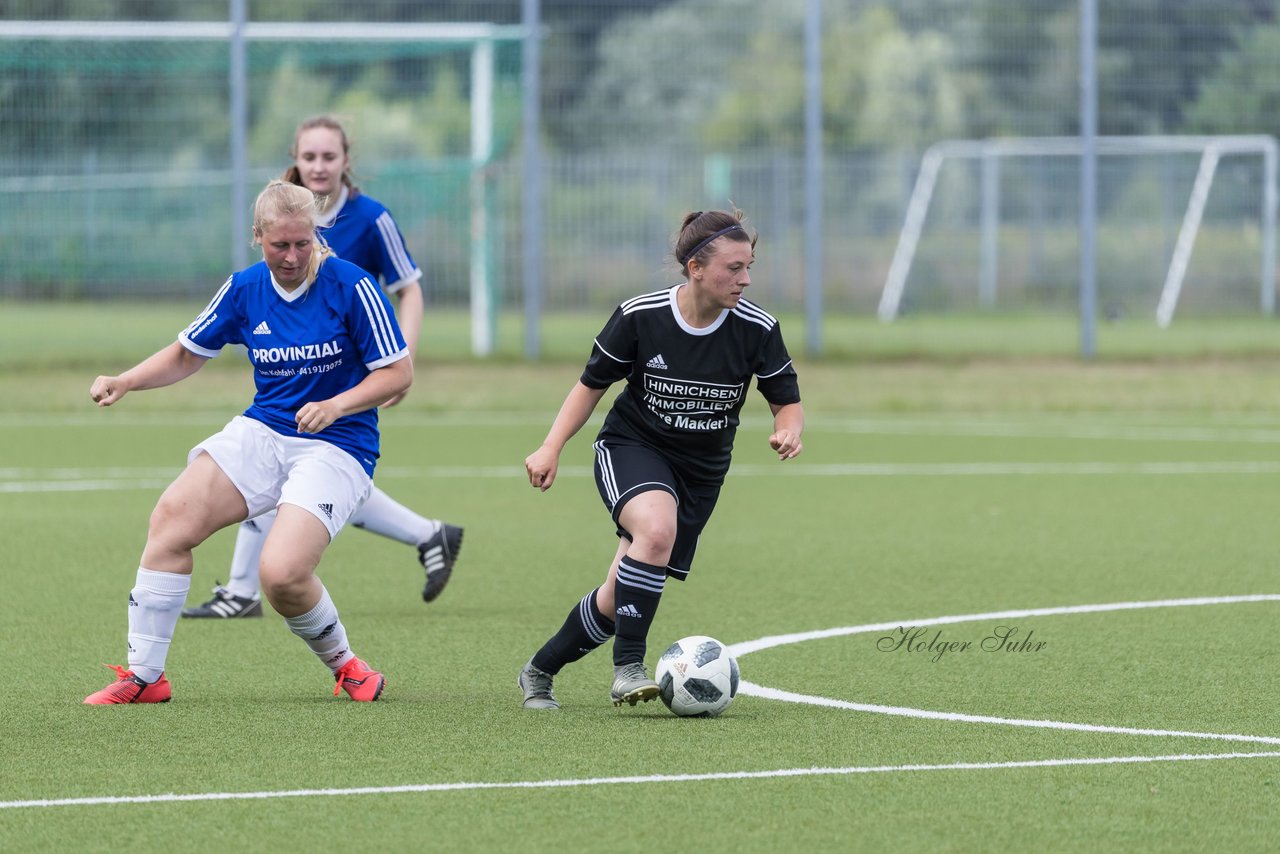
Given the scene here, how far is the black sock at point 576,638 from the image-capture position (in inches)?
237

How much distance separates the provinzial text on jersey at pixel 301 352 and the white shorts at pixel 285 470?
0.72 ft

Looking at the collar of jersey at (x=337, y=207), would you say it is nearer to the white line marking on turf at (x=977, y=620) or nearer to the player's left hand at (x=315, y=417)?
the player's left hand at (x=315, y=417)

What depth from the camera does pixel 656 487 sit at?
596cm

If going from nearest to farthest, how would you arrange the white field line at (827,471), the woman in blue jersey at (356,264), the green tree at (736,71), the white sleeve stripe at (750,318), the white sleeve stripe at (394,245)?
the white sleeve stripe at (750,318)
the woman in blue jersey at (356,264)
the white sleeve stripe at (394,245)
the white field line at (827,471)
the green tree at (736,71)

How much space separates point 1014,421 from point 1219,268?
7.09 meters

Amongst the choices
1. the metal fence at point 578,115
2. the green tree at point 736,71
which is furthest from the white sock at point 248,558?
the green tree at point 736,71

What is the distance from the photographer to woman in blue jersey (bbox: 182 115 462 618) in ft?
25.7

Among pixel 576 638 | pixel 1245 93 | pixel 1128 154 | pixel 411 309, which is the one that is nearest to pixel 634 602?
pixel 576 638

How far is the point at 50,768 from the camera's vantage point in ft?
16.7

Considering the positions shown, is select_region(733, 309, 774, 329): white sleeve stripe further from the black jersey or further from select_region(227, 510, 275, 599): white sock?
select_region(227, 510, 275, 599): white sock

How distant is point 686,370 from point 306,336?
3.76 ft

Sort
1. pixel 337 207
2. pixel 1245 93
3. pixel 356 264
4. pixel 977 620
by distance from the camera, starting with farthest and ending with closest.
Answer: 1. pixel 1245 93
2. pixel 337 207
3. pixel 356 264
4. pixel 977 620

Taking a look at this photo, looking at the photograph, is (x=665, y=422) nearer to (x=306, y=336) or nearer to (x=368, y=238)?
(x=306, y=336)

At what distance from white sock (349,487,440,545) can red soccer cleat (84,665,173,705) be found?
2053 mm
